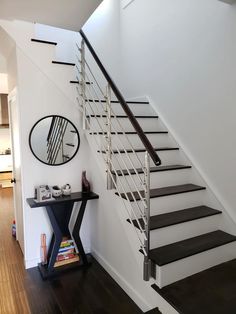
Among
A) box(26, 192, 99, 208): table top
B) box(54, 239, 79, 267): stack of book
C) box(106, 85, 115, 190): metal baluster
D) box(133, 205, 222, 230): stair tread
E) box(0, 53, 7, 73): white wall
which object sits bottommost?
box(54, 239, 79, 267): stack of book

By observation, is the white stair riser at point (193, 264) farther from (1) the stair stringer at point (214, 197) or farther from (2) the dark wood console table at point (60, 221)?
(2) the dark wood console table at point (60, 221)

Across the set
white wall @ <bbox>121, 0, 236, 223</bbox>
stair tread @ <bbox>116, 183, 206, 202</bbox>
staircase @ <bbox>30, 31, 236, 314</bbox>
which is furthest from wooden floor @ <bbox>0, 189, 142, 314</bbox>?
white wall @ <bbox>121, 0, 236, 223</bbox>

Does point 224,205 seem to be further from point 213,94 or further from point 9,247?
point 9,247

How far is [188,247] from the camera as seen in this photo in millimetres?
2016

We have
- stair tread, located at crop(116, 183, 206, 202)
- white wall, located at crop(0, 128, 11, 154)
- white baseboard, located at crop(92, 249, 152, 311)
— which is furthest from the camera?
white wall, located at crop(0, 128, 11, 154)

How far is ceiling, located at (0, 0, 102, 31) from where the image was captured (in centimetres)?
220

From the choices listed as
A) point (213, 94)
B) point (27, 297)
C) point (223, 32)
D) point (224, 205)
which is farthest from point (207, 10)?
point (27, 297)

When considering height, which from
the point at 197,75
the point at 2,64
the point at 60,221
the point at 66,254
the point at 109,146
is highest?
the point at 2,64

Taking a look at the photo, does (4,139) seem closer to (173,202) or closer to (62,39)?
(62,39)

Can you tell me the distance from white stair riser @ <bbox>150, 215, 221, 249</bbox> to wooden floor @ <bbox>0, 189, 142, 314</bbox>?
2.26 ft

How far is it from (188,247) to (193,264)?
131 millimetres

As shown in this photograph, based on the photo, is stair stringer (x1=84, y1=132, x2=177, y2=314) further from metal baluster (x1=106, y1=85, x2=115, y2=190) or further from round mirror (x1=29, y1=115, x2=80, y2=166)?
round mirror (x1=29, y1=115, x2=80, y2=166)

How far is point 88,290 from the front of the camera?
2.45m

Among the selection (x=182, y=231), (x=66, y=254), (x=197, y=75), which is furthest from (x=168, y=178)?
(x=66, y=254)
